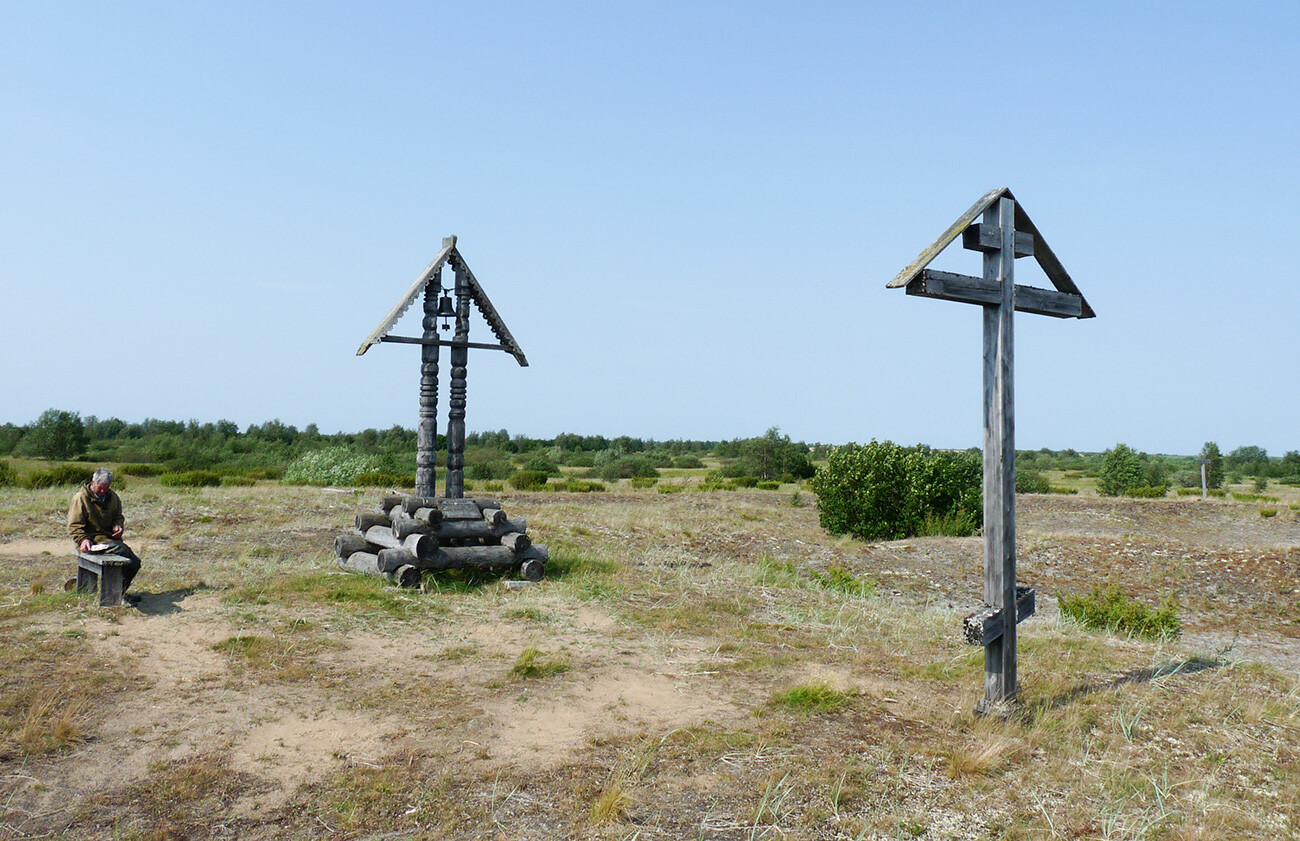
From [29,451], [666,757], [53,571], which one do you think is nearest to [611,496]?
[53,571]

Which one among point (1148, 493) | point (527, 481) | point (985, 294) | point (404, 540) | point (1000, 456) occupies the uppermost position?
point (985, 294)

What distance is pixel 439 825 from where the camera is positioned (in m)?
5.16

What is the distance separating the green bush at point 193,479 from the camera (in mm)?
34744

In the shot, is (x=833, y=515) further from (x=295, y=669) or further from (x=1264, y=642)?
(x=295, y=669)

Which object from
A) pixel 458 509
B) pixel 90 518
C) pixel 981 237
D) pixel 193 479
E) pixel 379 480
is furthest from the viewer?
pixel 379 480

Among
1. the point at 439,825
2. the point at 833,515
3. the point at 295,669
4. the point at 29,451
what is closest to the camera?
the point at 439,825

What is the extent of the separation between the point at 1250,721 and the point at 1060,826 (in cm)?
346

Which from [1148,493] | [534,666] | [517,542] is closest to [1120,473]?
[1148,493]

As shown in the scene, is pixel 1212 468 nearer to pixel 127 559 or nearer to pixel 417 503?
pixel 417 503

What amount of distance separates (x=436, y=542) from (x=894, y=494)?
57.4ft

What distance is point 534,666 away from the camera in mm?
8352

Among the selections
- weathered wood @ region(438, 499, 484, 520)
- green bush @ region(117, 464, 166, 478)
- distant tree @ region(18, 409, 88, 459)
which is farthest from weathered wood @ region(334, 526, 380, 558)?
distant tree @ region(18, 409, 88, 459)

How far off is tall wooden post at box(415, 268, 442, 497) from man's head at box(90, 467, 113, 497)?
422cm

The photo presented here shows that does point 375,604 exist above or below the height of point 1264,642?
above
